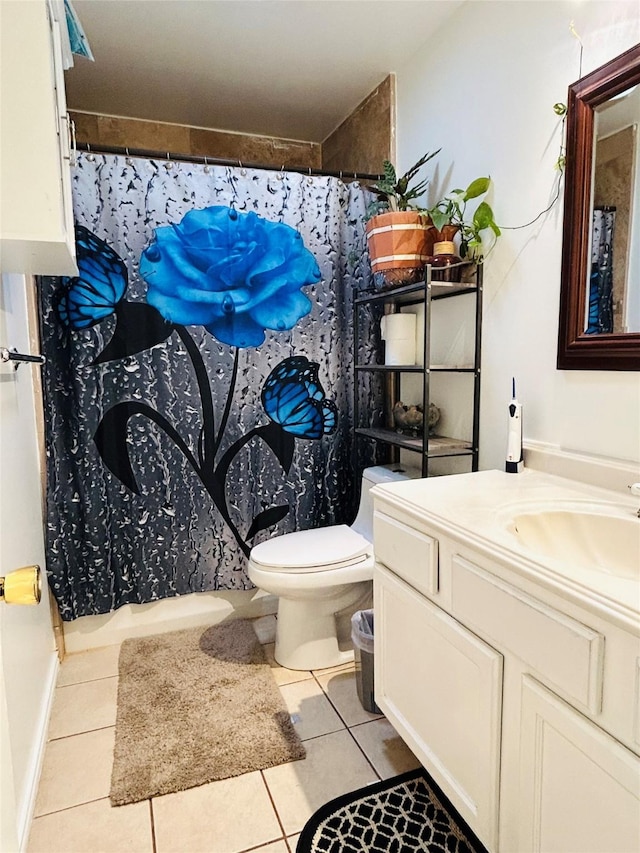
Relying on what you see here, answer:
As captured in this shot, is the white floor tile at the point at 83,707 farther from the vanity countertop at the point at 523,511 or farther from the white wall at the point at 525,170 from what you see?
the white wall at the point at 525,170

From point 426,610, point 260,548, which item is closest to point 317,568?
point 260,548

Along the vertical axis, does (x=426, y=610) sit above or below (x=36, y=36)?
below

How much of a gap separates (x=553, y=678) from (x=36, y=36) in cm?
147

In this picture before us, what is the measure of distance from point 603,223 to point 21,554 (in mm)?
1831

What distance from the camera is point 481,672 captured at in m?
1.06

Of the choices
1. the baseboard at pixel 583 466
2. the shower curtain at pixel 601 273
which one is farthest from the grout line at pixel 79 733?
the shower curtain at pixel 601 273

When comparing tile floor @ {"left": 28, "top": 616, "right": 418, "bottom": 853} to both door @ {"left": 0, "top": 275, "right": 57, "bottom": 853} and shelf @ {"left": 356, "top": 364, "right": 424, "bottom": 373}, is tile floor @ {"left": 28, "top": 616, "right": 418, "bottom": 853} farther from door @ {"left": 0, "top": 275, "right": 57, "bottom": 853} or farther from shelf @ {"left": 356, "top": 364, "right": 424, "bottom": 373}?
shelf @ {"left": 356, "top": 364, "right": 424, "bottom": 373}

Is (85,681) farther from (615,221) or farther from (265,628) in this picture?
(615,221)

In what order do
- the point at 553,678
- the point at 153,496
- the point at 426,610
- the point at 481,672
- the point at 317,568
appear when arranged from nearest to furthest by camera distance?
1. the point at 553,678
2. the point at 481,672
3. the point at 426,610
4. the point at 317,568
5. the point at 153,496

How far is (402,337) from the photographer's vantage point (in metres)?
2.06

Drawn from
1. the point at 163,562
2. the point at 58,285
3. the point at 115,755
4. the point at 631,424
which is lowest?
the point at 115,755

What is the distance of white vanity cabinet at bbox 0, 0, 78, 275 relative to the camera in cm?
96

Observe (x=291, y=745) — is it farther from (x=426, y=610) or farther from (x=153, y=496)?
(x=153, y=496)

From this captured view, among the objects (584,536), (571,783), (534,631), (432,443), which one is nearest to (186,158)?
(432,443)
